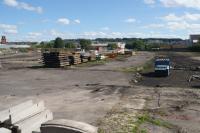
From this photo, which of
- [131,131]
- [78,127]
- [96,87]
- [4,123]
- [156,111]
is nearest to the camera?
[78,127]

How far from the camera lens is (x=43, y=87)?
84.4ft

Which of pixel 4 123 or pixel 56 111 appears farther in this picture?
pixel 56 111

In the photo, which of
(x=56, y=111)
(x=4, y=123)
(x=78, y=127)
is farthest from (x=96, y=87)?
(x=78, y=127)

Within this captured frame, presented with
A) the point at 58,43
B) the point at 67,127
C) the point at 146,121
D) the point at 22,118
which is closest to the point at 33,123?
the point at 22,118

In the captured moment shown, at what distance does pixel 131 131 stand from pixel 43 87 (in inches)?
556

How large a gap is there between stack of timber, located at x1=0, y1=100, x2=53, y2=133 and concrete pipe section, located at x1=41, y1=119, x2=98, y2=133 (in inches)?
57.8

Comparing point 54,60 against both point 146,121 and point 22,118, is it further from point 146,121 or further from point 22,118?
point 22,118

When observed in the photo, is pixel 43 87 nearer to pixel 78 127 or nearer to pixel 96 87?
pixel 96 87

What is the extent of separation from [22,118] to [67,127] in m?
2.65

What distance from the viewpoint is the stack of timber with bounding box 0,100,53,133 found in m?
9.28

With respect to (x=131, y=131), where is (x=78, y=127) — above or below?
above

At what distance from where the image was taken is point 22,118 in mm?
9734

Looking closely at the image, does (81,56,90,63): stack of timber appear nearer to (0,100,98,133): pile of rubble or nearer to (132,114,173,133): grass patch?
(132,114,173,133): grass patch

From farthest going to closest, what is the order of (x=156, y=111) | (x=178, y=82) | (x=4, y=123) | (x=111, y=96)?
1. (x=178, y=82)
2. (x=111, y=96)
3. (x=156, y=111)
4. (x=4, y=123)
